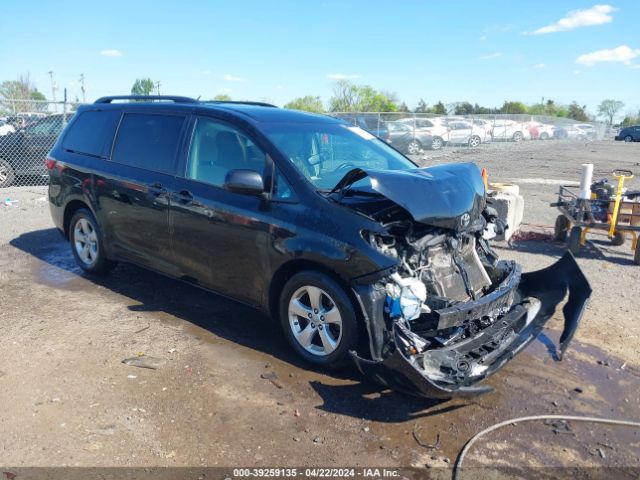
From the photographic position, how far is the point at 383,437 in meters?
3.42

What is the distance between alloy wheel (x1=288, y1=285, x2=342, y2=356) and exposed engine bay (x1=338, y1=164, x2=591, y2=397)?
0.34 metres

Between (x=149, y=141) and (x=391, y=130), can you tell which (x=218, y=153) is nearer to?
(x=149, y=141)

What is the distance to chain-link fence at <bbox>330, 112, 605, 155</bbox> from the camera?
66.7 ft

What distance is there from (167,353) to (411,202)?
2354mm

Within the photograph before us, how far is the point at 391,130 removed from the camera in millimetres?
20703

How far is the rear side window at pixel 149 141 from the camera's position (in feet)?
16.8

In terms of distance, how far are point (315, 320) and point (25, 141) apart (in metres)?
11.8

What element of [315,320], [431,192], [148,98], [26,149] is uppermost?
[148,98]

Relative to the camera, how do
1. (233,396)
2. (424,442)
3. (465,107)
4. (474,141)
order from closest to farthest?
(424,442), (233,396), (474,141), (465,107)

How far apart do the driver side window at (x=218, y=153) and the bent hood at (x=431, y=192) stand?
36.7 inches

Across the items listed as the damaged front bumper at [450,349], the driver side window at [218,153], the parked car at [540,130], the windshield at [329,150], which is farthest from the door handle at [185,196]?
the parked car at [540,130]

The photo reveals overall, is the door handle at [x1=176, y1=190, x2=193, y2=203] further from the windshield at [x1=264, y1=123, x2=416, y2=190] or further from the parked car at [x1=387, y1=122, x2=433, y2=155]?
the parked car at [x1=387, y1=122, x2=433, y2=155]

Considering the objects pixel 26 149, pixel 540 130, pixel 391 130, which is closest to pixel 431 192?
pixel 26 149

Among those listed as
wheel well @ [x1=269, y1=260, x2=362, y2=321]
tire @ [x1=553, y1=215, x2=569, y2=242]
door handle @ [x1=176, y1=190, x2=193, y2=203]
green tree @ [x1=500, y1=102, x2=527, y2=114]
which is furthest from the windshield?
green tree @ [x1=500, y1=102, x2=527, y2=114]
